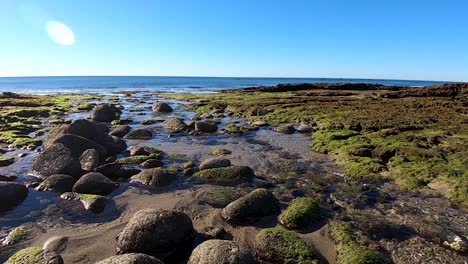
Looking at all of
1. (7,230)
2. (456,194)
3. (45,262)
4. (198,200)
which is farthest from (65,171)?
(456,194)

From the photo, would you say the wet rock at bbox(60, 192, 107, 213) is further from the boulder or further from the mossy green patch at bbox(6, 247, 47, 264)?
the mossy green patch at bbox(6, 247, 47, 264)

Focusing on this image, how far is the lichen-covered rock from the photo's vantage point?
38.1 feet

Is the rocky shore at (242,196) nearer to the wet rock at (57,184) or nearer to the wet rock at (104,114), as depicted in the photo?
the wet rock at (57,184)

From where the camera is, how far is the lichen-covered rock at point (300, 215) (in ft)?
38.1

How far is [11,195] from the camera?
1372 centimetres

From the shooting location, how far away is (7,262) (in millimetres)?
9039

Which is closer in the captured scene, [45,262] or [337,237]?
[45,262]

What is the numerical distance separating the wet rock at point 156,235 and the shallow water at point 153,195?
84 cm

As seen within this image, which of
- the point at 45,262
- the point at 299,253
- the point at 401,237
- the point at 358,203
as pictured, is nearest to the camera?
the point at 45,262

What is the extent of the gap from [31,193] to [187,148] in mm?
10425

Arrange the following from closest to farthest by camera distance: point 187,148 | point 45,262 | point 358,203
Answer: point 45,262 < point 358,203 < point 187,148

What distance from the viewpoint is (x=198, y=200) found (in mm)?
14047

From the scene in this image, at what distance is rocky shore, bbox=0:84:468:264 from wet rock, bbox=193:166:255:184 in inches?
2.5

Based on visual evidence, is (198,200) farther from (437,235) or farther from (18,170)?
(18,170)
